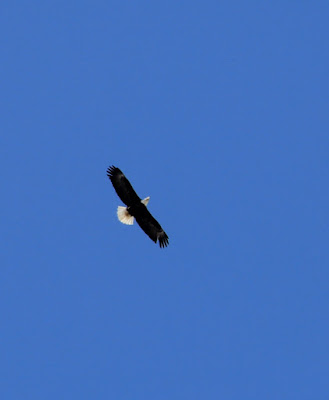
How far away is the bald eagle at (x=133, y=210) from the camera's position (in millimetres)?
30297

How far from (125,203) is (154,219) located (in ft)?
2.80

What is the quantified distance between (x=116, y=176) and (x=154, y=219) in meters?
1.57

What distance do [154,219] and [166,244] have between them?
0.72m

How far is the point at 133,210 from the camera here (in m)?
30.8

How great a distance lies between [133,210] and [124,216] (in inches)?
15.2

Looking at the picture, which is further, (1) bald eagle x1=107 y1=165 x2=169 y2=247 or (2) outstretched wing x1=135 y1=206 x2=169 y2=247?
(2) outstretched wing x1=135 y1=206 x2=169 y2=247

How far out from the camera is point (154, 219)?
102 feet

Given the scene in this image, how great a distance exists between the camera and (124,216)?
102 ft

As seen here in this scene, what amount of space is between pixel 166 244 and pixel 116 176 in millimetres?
2261

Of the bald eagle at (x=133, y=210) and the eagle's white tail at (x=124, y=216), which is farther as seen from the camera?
the eagle's white tail at (x=124, y=216)

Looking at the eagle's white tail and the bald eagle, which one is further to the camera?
the eagle's white tail

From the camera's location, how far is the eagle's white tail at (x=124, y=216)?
3095cm

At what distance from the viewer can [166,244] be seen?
31.1 meters

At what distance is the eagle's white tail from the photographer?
102 feet
